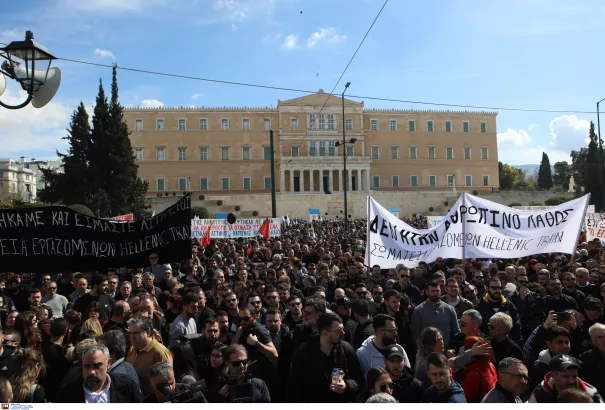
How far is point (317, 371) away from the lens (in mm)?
3674

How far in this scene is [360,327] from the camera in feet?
15.0

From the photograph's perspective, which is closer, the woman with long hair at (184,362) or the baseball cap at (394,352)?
the baseball cap at (394,352)

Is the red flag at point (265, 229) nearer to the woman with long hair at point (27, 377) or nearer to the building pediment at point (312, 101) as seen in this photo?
the woman with long hair at point (27, 377)

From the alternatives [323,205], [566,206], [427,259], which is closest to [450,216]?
[427,259]

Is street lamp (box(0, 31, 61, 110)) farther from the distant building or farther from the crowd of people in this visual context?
the distant building

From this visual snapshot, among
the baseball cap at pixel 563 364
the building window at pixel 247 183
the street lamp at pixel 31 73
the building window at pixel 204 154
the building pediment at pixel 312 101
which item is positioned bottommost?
the baseball cap at pixel 563 364

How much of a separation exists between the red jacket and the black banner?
402 centimetres

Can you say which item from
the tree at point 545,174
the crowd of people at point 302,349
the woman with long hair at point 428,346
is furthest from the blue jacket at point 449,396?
the tree at point 545,174

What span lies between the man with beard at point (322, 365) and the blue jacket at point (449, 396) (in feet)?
1.72

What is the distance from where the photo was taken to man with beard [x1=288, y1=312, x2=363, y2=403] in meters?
3.65

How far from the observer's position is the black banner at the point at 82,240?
229 inches

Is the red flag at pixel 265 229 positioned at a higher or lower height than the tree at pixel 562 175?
lower

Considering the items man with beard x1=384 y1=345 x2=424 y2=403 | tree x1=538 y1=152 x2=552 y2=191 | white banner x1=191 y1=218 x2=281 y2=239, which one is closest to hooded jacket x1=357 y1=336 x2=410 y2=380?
man with beard x1=384 y1=345 x2=424 y2=403
